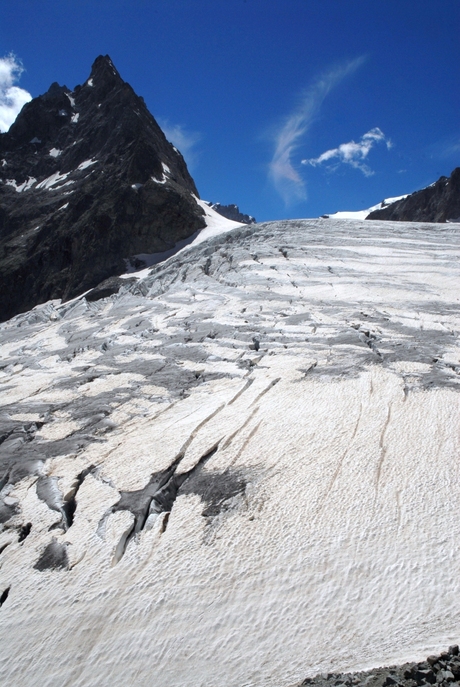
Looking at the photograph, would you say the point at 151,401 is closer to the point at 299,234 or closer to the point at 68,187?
the point at 299,234

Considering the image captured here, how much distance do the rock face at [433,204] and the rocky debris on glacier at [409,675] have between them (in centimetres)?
8300

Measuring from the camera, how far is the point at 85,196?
44.5 meters

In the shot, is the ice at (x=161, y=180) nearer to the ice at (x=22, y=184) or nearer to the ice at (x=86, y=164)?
the ice at (x=86, y=164)

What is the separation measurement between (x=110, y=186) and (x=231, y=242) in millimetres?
27160

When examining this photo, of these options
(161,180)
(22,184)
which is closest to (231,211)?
(22,184)

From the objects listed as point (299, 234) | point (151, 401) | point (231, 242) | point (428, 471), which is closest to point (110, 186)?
point (231, 242)

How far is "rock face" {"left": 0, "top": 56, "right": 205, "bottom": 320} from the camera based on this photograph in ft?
124

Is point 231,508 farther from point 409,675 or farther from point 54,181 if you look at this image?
point 54,181

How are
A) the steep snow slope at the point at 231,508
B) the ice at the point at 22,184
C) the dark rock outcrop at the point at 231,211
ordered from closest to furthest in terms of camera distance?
the steep snow slope at the point at 231,508
the ice at the point at 22,184
the dark rock outcrop at the point at 231,211

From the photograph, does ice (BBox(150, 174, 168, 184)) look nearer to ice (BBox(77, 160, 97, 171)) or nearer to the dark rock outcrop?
ice (BBox(77, 160, 97, 171))

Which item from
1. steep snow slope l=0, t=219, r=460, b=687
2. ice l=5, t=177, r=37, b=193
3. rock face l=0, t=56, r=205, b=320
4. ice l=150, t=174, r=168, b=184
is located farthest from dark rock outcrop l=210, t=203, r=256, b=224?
steep snow slope l=0, t=219, r=460, b=687

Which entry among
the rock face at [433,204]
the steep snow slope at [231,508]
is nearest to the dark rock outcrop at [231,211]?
the rock face at [433,204]

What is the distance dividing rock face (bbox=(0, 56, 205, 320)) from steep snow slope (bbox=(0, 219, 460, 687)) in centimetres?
2984

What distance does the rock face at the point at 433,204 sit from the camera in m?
75.4
